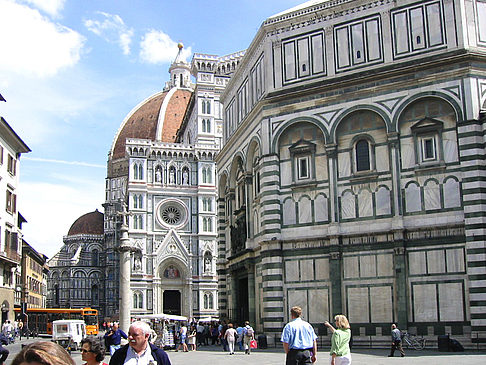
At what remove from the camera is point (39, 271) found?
275 ft

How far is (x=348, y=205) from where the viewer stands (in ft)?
88.8

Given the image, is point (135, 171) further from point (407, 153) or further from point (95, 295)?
point (407, 153)

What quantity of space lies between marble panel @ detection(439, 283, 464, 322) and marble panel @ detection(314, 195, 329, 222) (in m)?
5.50

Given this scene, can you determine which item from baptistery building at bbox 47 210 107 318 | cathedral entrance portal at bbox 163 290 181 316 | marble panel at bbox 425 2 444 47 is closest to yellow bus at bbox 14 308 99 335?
cathedral entrance portal at bbox 163 290 181 316

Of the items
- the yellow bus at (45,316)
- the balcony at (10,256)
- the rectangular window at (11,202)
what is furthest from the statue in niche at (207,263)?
the rectangular window at (11,202)

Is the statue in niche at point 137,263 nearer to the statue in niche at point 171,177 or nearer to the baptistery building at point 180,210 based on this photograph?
the baptistery building at point 180,210

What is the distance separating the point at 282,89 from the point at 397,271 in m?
9.47

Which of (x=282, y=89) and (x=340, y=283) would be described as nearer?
(x=340, y=283)

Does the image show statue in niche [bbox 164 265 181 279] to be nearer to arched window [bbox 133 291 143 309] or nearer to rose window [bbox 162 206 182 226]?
arched window [bbox 133 291 143 309]

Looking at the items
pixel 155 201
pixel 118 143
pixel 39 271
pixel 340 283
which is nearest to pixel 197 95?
pixel 155 201

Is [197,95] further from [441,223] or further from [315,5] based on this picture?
[441,223]

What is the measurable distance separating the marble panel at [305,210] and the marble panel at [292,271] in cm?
183

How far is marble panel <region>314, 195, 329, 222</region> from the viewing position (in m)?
27.5

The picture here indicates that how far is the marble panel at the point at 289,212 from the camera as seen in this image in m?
28.2
